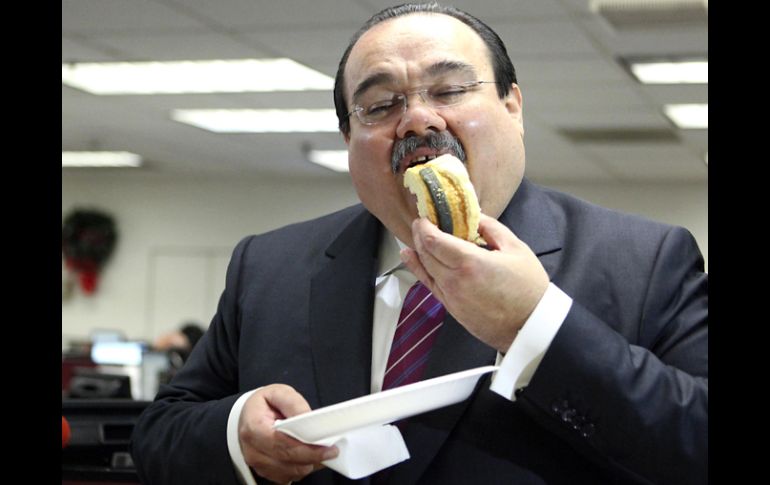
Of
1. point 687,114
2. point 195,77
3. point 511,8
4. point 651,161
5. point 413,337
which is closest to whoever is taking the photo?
point 413,337

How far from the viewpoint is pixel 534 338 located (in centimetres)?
108

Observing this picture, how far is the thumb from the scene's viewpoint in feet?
3.55

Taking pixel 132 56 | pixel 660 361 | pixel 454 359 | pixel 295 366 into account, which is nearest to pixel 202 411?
pixel 295 366

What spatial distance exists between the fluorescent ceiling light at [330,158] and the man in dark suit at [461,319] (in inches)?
286

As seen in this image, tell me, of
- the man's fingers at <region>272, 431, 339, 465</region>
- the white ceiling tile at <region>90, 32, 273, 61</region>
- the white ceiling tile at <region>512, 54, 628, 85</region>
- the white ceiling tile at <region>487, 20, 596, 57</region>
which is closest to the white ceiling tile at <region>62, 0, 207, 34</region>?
the white ceiling tile at <region>90, 32, 273, 61</region>

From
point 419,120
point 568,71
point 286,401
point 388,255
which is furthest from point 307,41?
point 286,401

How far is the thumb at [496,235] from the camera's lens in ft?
3.55

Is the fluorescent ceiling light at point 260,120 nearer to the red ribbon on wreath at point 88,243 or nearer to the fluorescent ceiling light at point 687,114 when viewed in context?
the fluorescent ceiling light at point 687,114

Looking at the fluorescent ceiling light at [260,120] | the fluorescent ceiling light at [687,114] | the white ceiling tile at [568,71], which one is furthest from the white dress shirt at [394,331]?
the fluorescent ceiling light at [260,120]

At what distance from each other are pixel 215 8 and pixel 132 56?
1.21 metres

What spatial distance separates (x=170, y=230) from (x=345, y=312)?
33.7ft

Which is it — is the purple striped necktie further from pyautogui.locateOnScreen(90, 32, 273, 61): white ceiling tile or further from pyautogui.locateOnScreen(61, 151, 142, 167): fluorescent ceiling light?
pyautogui.locateOnScreen(61, 151, 142, 167): fluorescent ceiling light

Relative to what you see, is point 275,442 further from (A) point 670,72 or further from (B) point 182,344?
(B) point 182,344
